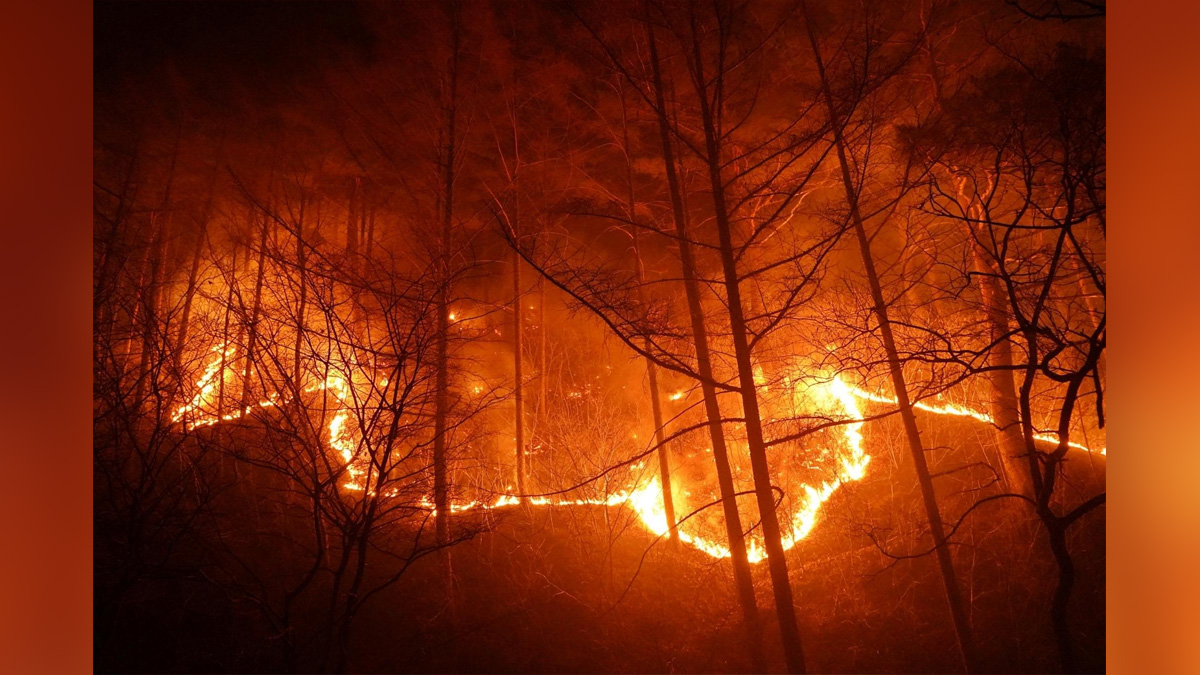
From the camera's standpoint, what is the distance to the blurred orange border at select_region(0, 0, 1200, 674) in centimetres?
216

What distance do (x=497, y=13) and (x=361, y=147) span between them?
0.77 metres

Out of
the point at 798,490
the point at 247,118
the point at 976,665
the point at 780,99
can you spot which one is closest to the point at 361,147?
the point at 247,118

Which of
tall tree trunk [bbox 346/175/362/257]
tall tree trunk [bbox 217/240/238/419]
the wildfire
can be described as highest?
tall tree trunk [bbox 346/175/362/257]

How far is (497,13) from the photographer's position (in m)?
2.94

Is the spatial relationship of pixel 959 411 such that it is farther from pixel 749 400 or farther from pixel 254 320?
pixel 254 320

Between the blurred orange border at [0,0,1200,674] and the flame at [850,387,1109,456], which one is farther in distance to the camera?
the flame at [850,387,1109,456]

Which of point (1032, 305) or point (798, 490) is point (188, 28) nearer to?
point (798, 490)

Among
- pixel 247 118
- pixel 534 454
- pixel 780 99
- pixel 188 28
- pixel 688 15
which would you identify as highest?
pixel 188 28

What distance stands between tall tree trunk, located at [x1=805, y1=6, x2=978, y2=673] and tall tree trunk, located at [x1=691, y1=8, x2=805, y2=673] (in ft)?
1.53

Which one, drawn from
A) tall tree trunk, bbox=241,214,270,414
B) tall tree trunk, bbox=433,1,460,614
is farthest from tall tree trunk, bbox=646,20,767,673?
tall tree trunk, bbox=241,214,270,414

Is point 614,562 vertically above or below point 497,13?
below
